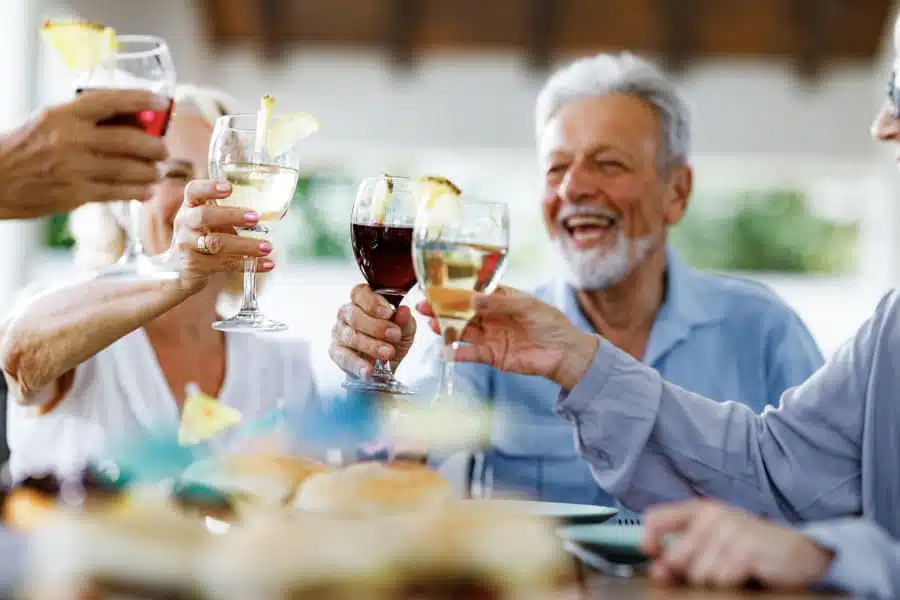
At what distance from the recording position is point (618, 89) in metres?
2.59

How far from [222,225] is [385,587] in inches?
31.7

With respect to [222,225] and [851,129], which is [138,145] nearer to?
[222,225]

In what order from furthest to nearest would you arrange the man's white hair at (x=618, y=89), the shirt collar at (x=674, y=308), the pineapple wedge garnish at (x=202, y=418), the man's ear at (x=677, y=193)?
the man's ear at (x=677, y=193)
the man's white hair at (x=618, y=89)
the shirt collar at (x=674, y=308)
the pineapple wedge garnish at (x=202, y=418)

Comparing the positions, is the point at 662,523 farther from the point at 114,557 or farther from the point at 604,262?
the point at 604,262

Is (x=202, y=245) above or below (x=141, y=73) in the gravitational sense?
below

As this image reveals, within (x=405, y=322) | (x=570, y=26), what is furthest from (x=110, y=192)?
(x=570, y=26)

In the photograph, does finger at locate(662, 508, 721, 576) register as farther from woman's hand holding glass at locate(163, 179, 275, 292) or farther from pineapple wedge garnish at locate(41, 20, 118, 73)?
pineapple wedge garnish at locate(41, 20, 118, 73)

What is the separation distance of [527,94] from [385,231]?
29.8 feet

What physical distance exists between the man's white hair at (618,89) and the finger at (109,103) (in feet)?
5.01

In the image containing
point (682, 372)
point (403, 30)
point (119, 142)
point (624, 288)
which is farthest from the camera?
point (403, 30)

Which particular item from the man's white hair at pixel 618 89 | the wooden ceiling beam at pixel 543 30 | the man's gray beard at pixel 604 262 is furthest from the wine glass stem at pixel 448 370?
the wooden ceiling beam at pixel 543 30

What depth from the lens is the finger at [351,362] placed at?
1.61m

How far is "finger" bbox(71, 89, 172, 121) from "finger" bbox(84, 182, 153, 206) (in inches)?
2.8

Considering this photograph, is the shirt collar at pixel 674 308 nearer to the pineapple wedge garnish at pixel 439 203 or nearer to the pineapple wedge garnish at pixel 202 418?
the pineapple wedge garnish at pixel 202 418
